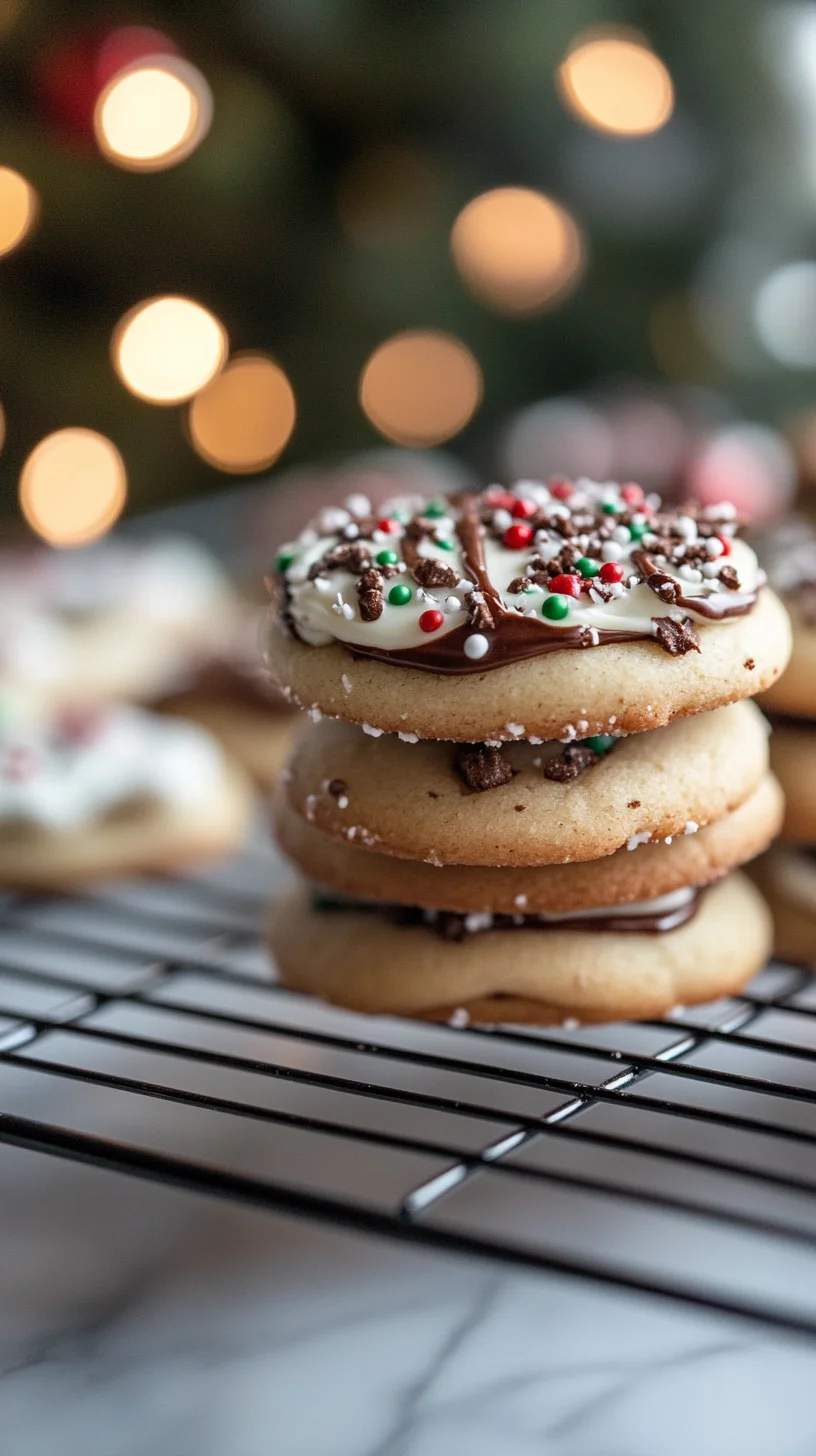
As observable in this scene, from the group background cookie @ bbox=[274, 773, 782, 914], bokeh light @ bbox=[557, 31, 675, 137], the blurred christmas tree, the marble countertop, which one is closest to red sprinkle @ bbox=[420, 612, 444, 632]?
background cookie @ bbox=[274, 773, 782, 914]

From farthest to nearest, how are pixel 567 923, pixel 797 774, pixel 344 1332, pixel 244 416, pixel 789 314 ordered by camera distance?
pixel 789 314, pixel 244 416, pixel 797 774, pixel 567 923, pixel 344 1332

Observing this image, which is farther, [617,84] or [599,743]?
[617,84]

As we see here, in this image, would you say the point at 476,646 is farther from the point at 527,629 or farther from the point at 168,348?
the point at 168,348

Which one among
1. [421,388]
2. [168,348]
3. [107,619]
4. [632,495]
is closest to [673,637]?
[632,495]

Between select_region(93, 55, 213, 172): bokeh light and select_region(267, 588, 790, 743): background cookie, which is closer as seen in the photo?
select_region(267, 588, 790, 743): background cookie

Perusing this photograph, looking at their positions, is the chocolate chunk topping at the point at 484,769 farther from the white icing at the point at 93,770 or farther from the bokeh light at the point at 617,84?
the bokeh light at the point at 617,84

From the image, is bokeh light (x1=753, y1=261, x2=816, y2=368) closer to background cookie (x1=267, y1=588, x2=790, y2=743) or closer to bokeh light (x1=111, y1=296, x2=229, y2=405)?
bokeh light (x1=111, y1=296, x2=229, y2=405)
